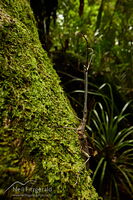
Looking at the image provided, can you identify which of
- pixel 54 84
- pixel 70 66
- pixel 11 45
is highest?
pixel 70 66

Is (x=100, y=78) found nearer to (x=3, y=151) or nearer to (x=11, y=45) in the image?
(x=11, y=45)

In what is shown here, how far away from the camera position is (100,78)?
2285mm

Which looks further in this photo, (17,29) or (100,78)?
(100,78)

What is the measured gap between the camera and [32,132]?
21.1 inches

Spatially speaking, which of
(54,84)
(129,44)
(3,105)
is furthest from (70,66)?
(3,105)

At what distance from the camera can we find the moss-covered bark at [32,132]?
47cm

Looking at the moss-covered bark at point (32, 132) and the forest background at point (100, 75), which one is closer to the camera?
the moss-covered bark at point (32, 132)

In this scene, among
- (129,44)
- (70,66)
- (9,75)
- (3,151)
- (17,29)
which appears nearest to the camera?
(3,151)

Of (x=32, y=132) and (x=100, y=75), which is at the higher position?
(x=100, y=75)

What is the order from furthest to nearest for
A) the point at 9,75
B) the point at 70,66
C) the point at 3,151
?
the point at 70,66
the point at 9,75
the point at 3,151

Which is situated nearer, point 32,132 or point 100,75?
point 32,132

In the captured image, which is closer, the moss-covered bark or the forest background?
the moss-covered bark

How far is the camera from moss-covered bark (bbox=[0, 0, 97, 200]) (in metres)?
0.47

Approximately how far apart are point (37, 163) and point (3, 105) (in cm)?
21
